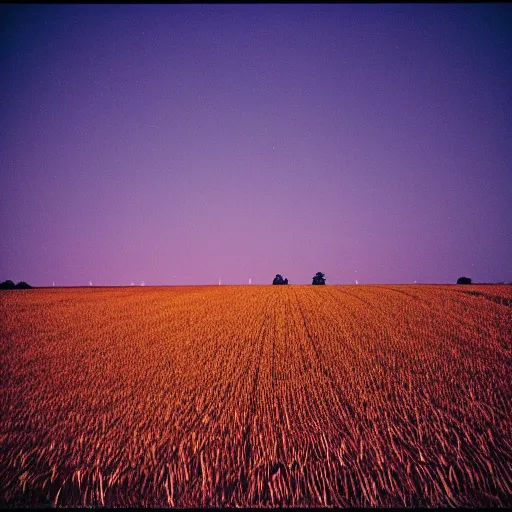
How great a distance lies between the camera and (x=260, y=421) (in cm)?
492

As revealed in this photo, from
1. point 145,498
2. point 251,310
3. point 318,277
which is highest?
point 318,277

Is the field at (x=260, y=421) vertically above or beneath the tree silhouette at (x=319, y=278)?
beneath

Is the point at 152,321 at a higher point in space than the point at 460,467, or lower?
higher

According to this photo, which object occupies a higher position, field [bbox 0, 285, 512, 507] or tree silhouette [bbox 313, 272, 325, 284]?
tree silhouette [bbox 313, 272, 325, 284]

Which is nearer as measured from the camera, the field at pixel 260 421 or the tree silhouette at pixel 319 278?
the field at pixel 260 421

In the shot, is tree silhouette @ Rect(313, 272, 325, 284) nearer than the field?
No

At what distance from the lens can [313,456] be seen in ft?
13.4

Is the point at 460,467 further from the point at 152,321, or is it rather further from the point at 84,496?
the point at 152,321

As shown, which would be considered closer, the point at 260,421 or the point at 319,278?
the point at 260,421

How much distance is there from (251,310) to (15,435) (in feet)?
38.9

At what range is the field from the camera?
360 centimetres

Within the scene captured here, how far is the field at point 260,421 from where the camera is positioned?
3598 mm

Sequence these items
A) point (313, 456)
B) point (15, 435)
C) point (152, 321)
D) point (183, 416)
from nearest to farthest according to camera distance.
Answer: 1. point (313, 456)
2. point (15, 435)
3. point (183, 416)
4. point (152, 321)

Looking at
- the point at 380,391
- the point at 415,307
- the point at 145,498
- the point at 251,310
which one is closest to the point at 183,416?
the point at 145,498
